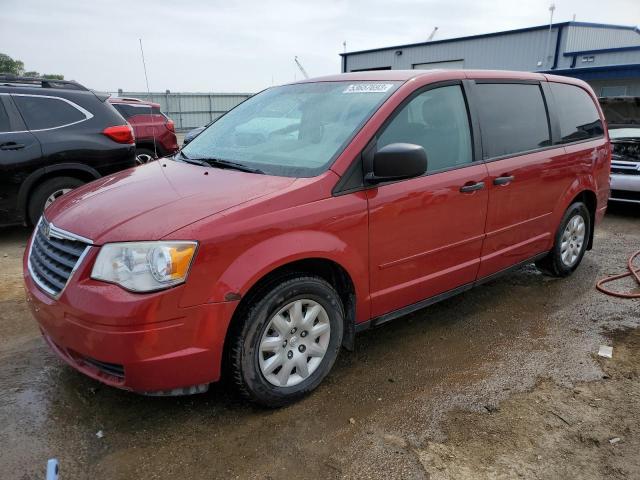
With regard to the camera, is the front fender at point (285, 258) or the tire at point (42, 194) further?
the tire at point (42, 194)

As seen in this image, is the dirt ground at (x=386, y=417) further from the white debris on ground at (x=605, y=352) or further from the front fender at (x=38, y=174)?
the front fender at (x=38, y=174)

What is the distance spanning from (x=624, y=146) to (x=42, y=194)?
8.14m

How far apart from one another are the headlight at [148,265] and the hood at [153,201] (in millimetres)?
60

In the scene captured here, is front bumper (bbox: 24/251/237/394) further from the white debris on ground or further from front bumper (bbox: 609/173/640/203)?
front bumper (bbox: 609/173/640/203)

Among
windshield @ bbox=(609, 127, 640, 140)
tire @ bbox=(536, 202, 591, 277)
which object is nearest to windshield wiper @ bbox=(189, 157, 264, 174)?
tire @ bbox=(536, 202, 591, 277)

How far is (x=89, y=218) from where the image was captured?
259cm

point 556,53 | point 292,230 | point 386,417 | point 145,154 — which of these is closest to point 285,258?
point 292,230

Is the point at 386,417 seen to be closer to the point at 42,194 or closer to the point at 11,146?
the point at 42,194

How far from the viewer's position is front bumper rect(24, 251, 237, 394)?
7.40ft

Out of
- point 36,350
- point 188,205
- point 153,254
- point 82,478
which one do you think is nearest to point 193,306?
point 153,254

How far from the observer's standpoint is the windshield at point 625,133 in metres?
8.01

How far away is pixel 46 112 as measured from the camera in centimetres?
599

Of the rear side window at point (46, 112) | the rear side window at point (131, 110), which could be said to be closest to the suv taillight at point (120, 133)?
the rear side window at point (46, 112)

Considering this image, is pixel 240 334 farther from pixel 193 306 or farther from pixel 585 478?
pixel 585 478
